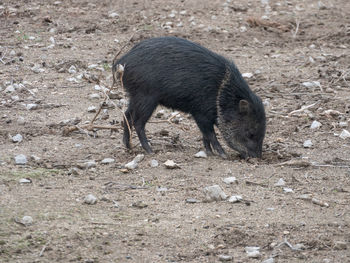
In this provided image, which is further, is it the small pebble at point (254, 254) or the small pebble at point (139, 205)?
the small pebble at point (139, 205)

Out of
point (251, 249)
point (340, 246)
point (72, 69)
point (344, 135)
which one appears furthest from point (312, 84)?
point (251, 249)

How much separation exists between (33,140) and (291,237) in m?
3.11

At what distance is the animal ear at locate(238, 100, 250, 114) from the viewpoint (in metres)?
6.66

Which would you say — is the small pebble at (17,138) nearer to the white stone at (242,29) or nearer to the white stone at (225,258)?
the white stone at (225,258)

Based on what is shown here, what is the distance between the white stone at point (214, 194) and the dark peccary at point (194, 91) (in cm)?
142

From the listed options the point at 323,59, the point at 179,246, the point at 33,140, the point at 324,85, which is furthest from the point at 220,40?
the point at 179,246

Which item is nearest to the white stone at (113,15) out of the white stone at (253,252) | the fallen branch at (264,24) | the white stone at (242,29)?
the white stone at (242,29)

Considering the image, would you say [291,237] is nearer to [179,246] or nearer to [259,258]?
[259,258]

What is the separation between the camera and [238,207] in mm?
5223

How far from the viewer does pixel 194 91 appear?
6.63 m

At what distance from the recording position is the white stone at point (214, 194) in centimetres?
531

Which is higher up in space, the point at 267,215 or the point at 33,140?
the point at 267,215

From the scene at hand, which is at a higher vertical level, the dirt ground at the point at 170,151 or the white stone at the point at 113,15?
the dirt ground at the point at 170,151

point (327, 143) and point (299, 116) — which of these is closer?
point (327, 143)
